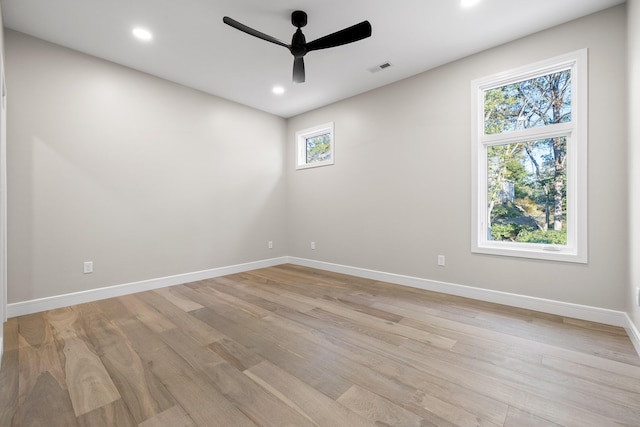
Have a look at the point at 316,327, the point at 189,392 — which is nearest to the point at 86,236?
the point at 189,392

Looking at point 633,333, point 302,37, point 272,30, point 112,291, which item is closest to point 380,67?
point 302,37

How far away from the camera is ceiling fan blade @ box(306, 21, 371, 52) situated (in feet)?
7.12

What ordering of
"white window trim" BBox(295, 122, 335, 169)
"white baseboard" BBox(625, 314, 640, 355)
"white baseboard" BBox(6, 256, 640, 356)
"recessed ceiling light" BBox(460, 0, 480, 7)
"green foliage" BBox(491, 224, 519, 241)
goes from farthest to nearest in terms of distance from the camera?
"white window trim" BBox(295, 122, 335, 169) → "green foliage" BBox(491, 224, 519, 241) → "white baseboard" BBox(6, 256, 640, 356) → "recessed ceiling light" BBox(460, 0, 480, 7) → "white baseboard" BBox(625, 314, 640, 355)

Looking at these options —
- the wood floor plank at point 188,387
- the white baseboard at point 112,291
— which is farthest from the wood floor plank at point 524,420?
Answer: the white baseboard at point 112,291

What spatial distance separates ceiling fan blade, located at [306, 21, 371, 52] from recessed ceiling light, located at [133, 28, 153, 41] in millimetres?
1615

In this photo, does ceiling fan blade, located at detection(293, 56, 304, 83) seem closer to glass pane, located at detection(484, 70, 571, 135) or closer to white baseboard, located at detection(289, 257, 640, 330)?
glass pane, located at detection(484, 70, 571, 135)

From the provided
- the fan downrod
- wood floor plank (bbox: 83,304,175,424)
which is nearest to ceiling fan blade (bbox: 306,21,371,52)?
the fan downrod

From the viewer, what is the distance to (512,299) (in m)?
2.87

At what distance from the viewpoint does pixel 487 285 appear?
3037 mm

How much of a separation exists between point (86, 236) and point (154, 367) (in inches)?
82.5

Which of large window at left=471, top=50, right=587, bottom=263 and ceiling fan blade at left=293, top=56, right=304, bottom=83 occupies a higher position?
ceiling fan blade at left=293, top=56, right=304, bottom=83

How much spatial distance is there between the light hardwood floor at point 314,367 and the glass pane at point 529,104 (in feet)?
6.25

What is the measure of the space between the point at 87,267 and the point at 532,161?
4880mm

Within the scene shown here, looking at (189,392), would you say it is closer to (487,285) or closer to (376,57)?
(487,285)
